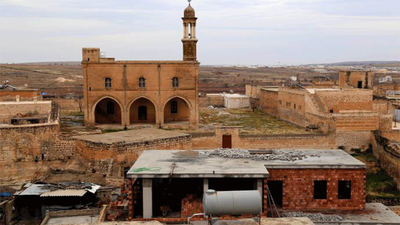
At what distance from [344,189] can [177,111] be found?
2102 centimetres

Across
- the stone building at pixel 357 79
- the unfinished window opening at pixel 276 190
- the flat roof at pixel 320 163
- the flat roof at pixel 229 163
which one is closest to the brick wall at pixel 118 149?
the flat roof at pixel 229 163

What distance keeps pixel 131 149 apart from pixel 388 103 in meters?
21.6

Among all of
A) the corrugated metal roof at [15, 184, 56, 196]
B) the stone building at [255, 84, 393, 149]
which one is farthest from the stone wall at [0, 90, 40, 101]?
the stone building at [255, 84, 393, 149]

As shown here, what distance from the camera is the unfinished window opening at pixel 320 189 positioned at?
48.8ft

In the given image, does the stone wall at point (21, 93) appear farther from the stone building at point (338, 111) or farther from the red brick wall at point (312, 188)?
the red brick wall at point (312, 188)

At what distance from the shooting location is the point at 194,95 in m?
32.7

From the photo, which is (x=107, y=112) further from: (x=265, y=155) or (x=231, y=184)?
(x=231, y=184)

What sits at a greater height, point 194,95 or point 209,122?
point 194,95

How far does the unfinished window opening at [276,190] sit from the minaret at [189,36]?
1951 centimetres

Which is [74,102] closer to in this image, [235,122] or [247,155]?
[235,122]

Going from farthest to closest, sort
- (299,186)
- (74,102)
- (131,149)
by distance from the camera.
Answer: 1. (74,102)
2. (131,149)
3. (299,186)

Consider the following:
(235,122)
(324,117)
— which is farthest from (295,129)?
(235,122)

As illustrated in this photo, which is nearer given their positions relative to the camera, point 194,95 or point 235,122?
point 194,95

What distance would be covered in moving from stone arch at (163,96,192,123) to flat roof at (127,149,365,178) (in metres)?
17.8
